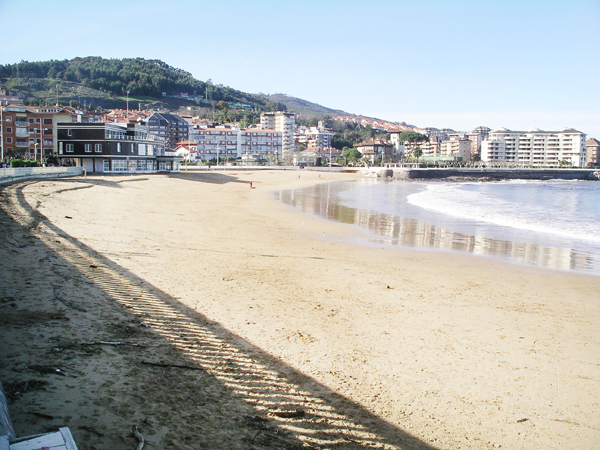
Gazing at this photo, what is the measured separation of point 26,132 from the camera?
2739 inches

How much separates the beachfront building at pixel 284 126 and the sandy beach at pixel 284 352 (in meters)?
120

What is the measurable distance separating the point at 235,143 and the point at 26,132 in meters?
62.1

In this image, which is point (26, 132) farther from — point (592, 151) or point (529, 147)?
point (592, 151)

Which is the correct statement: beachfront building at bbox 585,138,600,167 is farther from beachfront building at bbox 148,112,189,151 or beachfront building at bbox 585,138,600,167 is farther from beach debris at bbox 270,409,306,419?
beach debris at bbox 270,409,306,419

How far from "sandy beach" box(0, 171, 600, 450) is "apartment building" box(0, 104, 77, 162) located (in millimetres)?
70143

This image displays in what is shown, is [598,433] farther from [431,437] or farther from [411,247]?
[411,247]

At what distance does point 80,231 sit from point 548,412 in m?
10.6

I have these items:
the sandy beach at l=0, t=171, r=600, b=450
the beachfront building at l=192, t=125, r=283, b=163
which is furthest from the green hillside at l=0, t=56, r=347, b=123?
the sandy beach at l=0, t=171, r=600, b=450

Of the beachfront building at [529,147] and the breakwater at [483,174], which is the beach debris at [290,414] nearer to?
the breakwater at [483,174]

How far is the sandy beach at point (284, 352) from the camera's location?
3.62 metres

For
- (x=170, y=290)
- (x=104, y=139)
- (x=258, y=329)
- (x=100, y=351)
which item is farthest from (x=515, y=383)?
(x=104, y=139)

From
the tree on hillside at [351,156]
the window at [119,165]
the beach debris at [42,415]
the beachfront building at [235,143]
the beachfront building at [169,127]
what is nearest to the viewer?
the beach debris at [42,415]

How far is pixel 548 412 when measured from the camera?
4.27m

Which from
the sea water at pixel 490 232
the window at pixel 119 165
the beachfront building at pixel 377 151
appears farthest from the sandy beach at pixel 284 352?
the beachfront building at pixel 377 151
